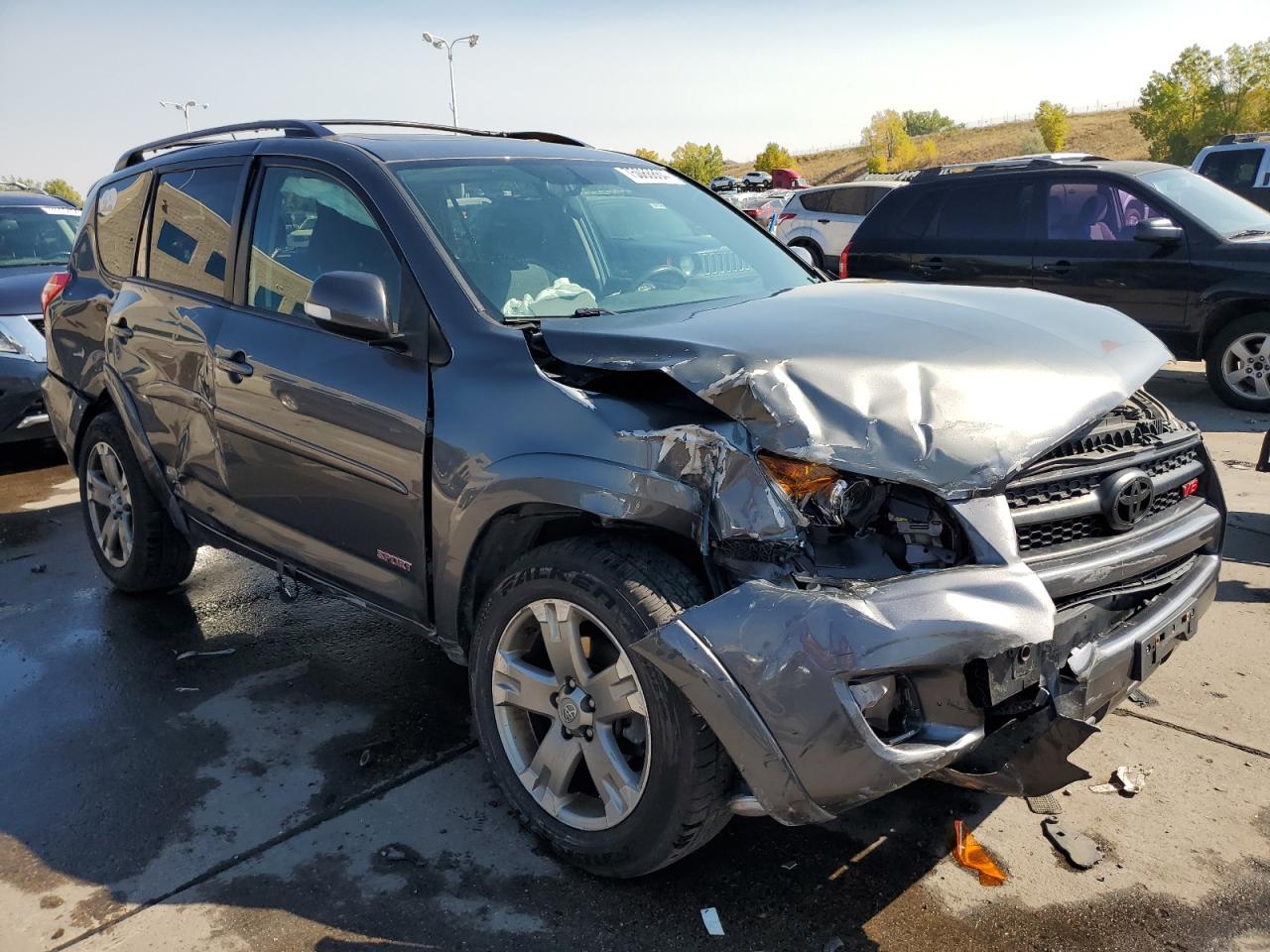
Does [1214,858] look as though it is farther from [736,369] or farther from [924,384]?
[736,369]

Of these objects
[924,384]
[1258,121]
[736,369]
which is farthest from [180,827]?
[1258,121]

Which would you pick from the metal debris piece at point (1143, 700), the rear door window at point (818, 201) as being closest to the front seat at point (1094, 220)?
the metal debris piece at point (1143, 700)

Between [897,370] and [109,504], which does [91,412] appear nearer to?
[109,504]

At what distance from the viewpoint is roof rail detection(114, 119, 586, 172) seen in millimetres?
4000

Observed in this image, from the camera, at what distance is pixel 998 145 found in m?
66.9

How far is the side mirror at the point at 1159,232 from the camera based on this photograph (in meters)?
8.27

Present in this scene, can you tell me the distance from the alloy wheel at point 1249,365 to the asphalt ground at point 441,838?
4.54 m

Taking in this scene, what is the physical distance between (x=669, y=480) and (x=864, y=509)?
473 millimetres

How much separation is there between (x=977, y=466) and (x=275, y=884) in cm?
218

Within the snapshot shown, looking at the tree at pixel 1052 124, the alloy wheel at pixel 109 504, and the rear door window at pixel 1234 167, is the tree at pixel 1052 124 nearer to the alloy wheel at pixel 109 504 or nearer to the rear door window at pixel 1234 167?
the rear door window at pixel 1234 167

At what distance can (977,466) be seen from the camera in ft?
7.98

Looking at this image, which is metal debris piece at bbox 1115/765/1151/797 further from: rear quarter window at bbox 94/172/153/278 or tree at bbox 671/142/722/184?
tree at bbox 671/142/722/184

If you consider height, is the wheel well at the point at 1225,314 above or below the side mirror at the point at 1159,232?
below

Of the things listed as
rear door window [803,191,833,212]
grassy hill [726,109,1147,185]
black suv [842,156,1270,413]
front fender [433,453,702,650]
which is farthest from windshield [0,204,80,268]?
grassy hill [726,109,1147,185]
